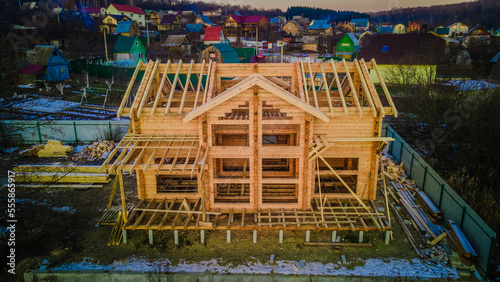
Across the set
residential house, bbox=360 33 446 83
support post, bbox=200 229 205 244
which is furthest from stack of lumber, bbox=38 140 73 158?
residential house, bbox=360 33 446 83

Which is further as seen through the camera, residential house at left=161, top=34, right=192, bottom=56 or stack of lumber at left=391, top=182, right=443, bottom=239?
residential house at left=161, top=34, right=192, bottom=56

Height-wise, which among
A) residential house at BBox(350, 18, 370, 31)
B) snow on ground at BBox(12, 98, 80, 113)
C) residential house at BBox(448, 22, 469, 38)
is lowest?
snow on ground at BBox(12, 98, 80, 113)

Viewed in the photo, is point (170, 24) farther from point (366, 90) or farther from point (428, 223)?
point (428, 223)

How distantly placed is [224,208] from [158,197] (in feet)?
11.6

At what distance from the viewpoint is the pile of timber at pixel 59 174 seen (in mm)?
17938

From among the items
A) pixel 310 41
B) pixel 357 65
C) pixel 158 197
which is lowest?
pixel 158 197

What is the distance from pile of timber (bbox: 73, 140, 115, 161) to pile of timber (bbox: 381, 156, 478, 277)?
18875mm

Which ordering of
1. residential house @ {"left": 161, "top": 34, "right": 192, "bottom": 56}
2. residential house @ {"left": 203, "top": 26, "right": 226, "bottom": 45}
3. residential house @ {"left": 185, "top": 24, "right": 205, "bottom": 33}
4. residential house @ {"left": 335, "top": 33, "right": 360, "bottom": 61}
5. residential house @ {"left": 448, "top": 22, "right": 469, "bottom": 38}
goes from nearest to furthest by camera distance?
1. residential house @ {"left": 161, "top": 34, "right": 192, "bottom": 56}
2. residential house @ {"left": 335, "top": 33, "right": 360, "bottom": 61}
3. residential house @ {"left": 203, "top": 26, "right": 226, "bottom": 45}
4. residential house @ {"left": 185, "top": 24, "right": 205, "bottom": 33}
5. residential house @ {"left": 448, "top": 22, "right": 469, "bottom": 38}

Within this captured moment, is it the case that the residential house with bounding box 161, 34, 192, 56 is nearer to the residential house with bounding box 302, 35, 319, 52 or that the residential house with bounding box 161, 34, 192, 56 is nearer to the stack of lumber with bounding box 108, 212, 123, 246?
the residential house with bounding box 302, 35, 319, 52

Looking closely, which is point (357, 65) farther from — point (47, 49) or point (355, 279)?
point (47, 49)

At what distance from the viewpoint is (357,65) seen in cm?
1575

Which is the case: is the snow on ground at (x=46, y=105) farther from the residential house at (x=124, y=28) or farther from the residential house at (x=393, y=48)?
the residential house at (x=124, y=28)

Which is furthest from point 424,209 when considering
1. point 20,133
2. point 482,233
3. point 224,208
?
point 20,133

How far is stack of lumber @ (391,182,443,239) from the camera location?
1348 centimetres
